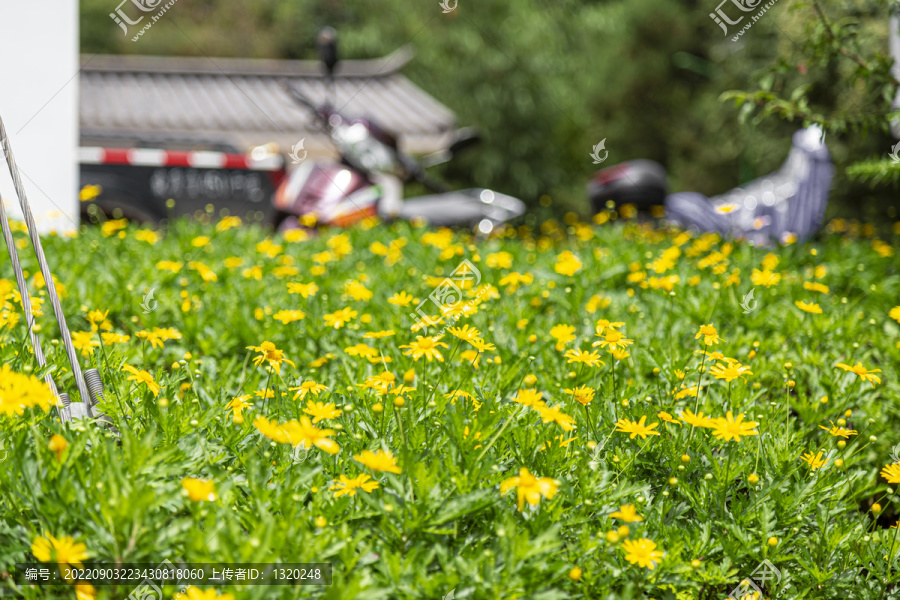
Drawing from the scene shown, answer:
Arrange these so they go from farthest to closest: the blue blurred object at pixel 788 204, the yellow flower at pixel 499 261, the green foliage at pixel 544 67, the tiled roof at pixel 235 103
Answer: the green foliage at pixel 544 67 < the tiled roof at pixel 235 103 < the blue blurred object at pixel 788 204 < the yellow flower at pixel 499 261

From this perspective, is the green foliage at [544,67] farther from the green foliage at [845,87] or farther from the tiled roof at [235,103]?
the green foliage at [845,87]

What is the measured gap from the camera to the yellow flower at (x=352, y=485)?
1.03 metres

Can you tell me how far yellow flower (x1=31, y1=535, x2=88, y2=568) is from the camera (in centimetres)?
84

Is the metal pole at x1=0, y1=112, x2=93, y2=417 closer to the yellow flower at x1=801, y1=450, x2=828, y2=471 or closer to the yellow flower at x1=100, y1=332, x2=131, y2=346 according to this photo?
the yellow flower at x1=100, y1=332, x2=131, y2=346

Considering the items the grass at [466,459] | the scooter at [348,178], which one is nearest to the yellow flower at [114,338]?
the grass at [466,459]

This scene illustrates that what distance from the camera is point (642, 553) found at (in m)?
1.01

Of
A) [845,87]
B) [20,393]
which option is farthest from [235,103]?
[20,393]

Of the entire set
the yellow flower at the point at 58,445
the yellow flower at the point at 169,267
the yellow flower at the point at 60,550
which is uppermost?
the yellow flower at the point at 58,445

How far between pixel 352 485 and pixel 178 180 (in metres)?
6.02

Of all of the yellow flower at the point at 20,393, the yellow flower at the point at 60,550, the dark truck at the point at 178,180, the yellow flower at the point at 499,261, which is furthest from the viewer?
the dark truck at the point at 178,180

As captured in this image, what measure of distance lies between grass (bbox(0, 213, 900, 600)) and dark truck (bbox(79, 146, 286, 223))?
14.4ft

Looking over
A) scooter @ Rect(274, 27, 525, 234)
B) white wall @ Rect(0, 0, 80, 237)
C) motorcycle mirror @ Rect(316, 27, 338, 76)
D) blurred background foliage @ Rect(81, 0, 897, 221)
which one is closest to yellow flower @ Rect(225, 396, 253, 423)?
white wall @ Rect(0, 0, 80, 237)

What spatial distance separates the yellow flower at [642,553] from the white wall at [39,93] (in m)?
3.55

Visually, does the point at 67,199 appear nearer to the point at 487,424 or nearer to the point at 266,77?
the point at 487,424
